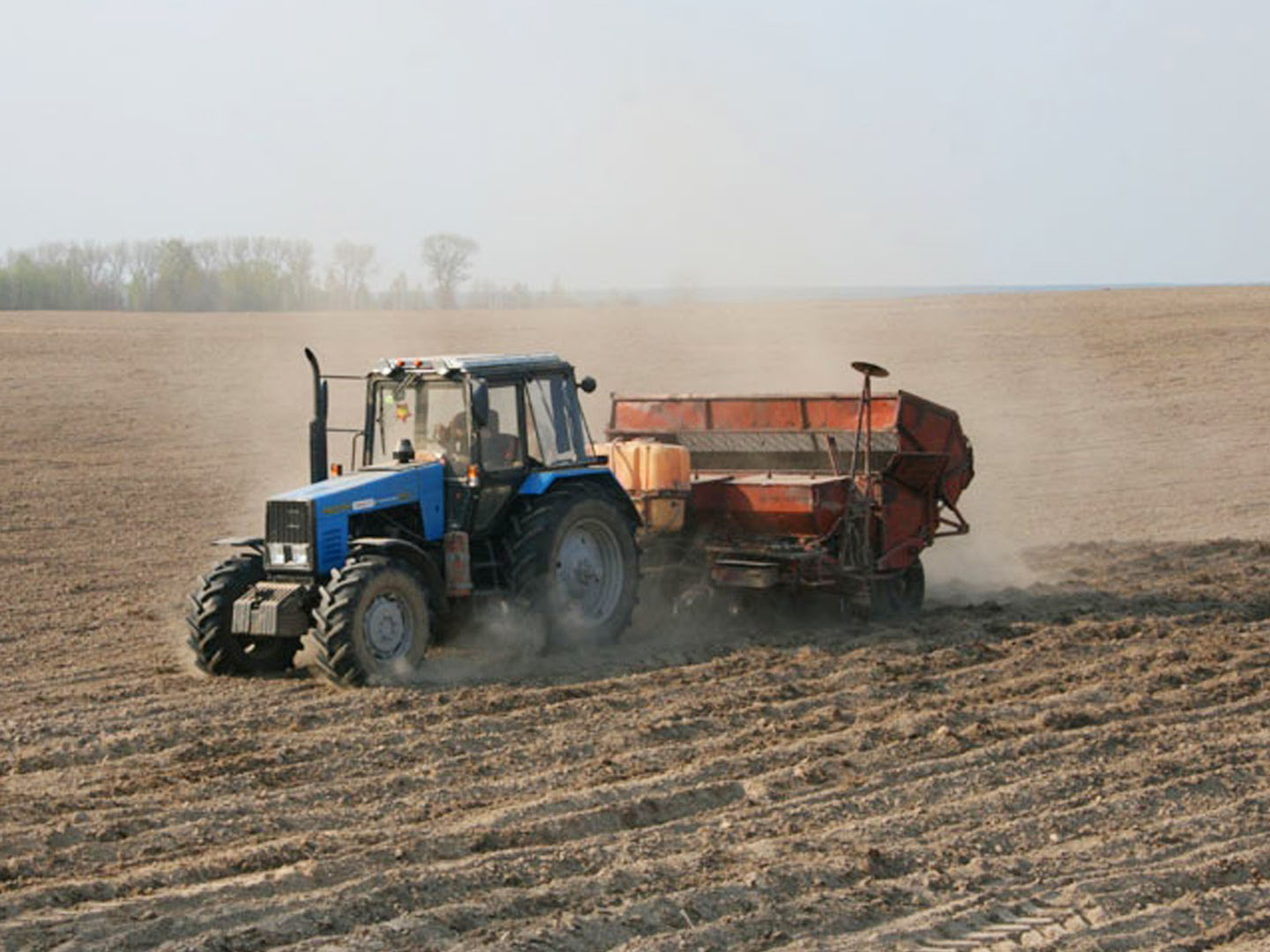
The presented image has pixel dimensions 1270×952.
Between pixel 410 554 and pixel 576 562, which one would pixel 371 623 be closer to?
pixel 410 554

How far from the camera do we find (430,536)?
37.5 ft

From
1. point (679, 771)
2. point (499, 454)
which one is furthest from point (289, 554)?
point (679, 771)

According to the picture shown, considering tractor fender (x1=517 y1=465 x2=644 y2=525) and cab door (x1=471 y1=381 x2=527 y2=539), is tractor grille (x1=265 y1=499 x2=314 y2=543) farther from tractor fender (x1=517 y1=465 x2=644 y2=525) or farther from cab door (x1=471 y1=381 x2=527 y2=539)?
tractor fender (x1=517 y1=465 x2=644 y2=525)

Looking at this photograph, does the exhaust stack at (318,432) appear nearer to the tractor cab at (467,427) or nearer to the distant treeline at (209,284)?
the tractor cab at (467,427)

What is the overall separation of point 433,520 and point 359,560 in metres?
0.90

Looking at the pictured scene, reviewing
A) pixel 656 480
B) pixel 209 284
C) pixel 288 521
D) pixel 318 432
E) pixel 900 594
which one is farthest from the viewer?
pixel 209 284

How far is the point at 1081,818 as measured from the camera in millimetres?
7883

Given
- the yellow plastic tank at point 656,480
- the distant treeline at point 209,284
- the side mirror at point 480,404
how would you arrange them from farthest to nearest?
the distant treeline at point 209,284 < the yellow plastic tank at point 656,480 < the side mirror at point 480,404

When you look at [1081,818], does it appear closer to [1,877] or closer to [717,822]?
[717,822]

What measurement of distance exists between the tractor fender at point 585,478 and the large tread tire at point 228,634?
1890mm

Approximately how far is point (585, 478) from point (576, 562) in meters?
0.60

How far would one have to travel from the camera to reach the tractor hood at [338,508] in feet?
35.5

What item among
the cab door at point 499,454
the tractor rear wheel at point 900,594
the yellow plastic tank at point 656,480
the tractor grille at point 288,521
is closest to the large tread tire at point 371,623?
the tractor grille at point 288,521

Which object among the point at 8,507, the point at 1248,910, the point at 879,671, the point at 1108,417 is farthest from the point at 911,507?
the point at 1108,417
